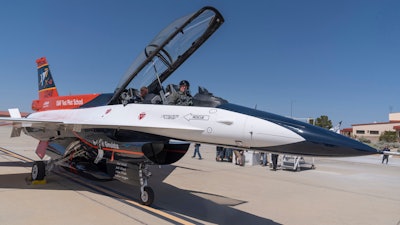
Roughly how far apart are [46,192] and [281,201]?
17.0 ft

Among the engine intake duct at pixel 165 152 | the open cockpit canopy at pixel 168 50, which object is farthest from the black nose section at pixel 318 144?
the open cockpit canopy at pixel 168 50

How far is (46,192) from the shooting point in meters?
6.47

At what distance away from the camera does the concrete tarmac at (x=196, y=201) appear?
16.3 ft

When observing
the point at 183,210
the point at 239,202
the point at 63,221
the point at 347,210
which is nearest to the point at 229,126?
the point at 183,210

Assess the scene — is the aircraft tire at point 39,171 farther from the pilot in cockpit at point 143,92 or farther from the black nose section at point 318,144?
the black nose section at point 318,144

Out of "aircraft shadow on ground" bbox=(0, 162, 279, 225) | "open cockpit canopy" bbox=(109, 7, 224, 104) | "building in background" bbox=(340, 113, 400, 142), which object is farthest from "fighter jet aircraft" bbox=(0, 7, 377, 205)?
"building in background" bbox=(340, 113, 400, 142)

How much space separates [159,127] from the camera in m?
5.19

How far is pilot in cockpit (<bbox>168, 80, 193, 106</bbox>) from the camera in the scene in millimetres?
5321

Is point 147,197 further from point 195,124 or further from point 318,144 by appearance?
point 318,144

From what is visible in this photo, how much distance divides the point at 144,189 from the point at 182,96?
6.33 ft

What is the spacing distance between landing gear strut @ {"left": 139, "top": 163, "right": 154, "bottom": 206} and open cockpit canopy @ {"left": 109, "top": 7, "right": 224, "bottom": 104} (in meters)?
1.44

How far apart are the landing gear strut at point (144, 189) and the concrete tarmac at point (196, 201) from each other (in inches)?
5.1

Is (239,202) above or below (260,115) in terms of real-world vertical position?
below

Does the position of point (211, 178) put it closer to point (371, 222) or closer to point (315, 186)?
point (315, 186)
